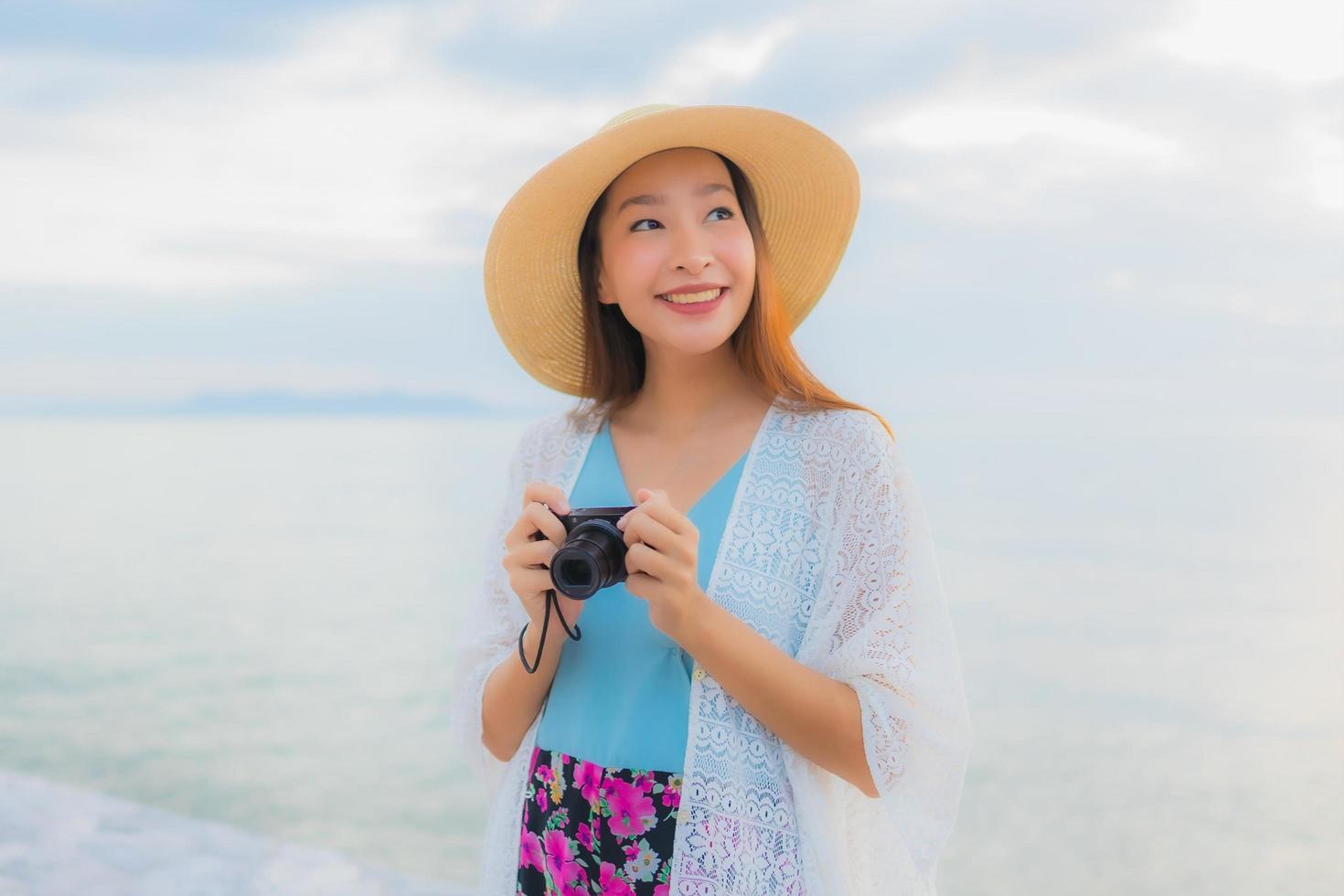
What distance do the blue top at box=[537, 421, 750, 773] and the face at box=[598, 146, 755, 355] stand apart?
0.56 ft

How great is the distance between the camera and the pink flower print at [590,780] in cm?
122

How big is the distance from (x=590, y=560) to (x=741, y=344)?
0.41 metres

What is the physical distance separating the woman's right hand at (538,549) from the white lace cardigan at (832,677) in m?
0.17

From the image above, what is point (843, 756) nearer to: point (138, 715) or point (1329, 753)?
point (1329, 753)

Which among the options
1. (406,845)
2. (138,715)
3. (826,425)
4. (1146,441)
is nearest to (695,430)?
(826,425)

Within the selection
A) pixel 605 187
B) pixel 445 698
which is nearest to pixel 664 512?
pixel 605 187

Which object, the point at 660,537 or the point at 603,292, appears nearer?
the point at 660,537

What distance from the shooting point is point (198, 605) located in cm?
766

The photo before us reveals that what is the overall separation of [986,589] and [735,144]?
19.7 feet

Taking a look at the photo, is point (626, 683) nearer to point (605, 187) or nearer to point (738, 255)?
point (738, 255)

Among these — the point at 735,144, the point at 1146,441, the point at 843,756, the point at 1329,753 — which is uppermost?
the point at 1146,441

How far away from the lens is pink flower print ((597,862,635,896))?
120cm

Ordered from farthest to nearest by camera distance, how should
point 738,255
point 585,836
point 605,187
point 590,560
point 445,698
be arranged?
point 445,698 → point 605,187 → point 738,255 → point 585,836 → point 590,560

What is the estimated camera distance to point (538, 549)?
1231mm
